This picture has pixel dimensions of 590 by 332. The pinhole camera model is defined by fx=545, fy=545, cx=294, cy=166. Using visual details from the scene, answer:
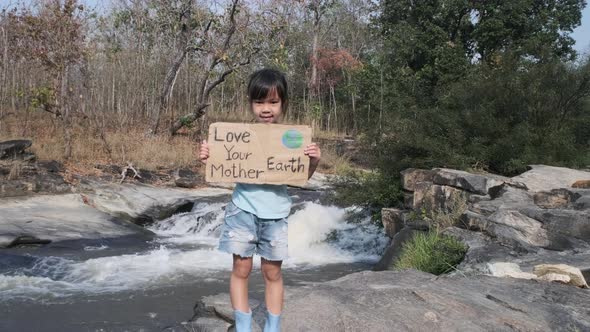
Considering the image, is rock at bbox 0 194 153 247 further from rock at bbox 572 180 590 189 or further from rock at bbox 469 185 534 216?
rock at bbox 572 180 590 189

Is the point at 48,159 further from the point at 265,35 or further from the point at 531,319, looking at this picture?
the point at 531,319

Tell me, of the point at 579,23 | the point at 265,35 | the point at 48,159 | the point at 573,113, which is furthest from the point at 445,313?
the point at 579,23

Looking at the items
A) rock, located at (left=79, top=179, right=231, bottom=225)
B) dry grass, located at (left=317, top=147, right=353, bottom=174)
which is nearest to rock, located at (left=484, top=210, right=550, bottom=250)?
rock, located at (left=79, top=179, right=231, bottom=225)

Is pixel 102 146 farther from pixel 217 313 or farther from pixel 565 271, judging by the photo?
pixel 565 271

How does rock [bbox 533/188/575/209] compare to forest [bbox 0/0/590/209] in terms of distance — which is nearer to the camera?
rock [bbox 533/188/575/209]

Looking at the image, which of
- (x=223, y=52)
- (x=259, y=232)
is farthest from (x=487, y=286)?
(x=223, y=52)
